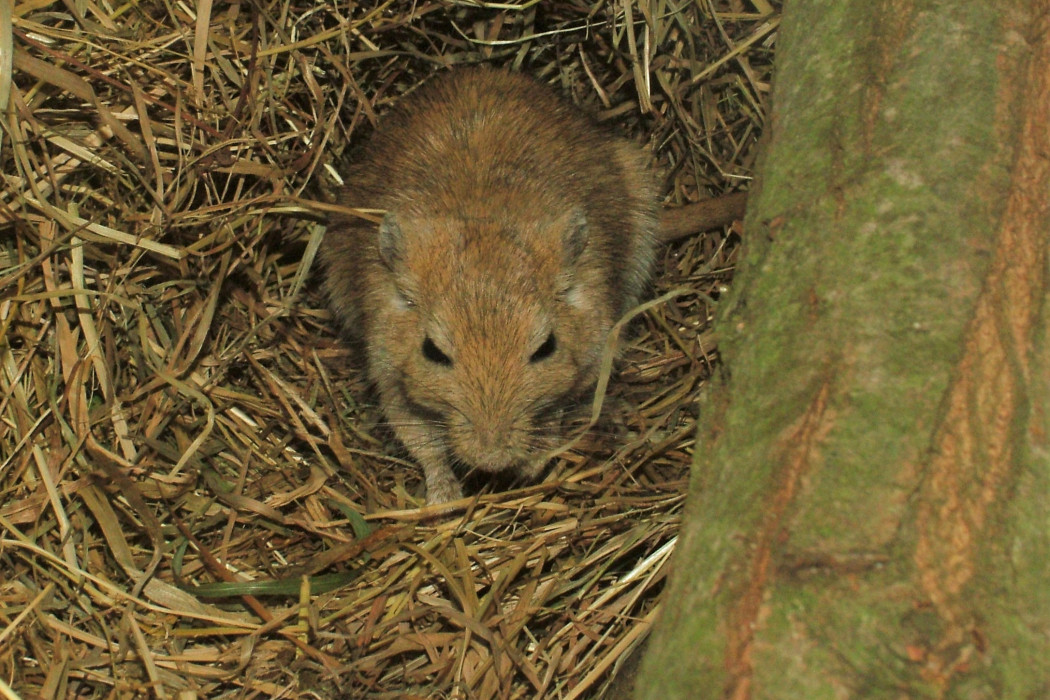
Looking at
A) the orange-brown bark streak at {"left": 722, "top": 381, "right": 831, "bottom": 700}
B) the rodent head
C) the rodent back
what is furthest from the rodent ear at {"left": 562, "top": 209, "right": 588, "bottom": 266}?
the orange-brown bark streak at {"left": 722, "top": 381, "right": 831, "bottom": 700}

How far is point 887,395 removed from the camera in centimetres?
205

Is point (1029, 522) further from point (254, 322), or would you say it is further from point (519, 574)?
point (254, 322)

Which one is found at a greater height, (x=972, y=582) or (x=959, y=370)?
(x=959, y=370)

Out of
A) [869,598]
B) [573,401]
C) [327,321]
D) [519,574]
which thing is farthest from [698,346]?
[869,598]

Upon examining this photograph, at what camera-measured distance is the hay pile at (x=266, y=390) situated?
3141mm

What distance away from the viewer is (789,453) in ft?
6.72

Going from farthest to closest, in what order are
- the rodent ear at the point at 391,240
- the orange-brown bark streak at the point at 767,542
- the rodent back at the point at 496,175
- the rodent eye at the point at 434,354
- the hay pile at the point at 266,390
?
the rodent back at the point at 496,175
the rodent ear at the point at 391,240
the rodent eye at the point at 434,354
the hay pile at the point at 266,390
the orange-brown bark streak at the point at 767,542

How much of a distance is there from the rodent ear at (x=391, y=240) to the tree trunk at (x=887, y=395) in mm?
1535

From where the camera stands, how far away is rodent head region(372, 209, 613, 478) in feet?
11.2

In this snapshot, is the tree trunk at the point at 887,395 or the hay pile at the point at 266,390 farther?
the hay pile at the point at 266,390

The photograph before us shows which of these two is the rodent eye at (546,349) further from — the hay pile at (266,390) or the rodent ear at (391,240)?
the rodent ear at (391,240)

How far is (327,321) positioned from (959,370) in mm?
3144

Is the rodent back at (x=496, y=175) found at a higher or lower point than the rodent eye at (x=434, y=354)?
higher

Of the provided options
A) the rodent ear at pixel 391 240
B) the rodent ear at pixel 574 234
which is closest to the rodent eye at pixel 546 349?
the rodent ear at pixel 574 234
